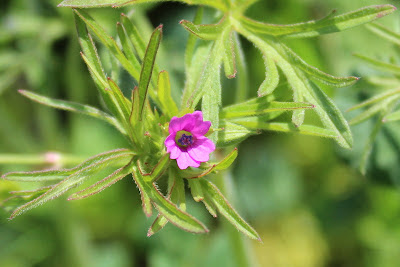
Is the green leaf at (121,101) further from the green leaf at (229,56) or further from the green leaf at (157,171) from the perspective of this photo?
the green leaf at (229,56)

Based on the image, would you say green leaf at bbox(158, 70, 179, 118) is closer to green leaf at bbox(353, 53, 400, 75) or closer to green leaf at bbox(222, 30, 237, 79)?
green leaf at bbox(222, 30, 237, 79)

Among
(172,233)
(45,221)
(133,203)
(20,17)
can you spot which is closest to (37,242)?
(45,221)

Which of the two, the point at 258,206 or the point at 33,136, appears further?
the point at 33,136

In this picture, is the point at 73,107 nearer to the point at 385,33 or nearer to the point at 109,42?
the point at 109,42

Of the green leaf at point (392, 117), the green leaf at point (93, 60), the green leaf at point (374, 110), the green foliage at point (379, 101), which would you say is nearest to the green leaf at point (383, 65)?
the green foliage at point (379, 101)

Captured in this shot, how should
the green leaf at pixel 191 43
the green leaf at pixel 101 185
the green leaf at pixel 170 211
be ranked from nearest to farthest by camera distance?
the green leaf at pixel 170 211 → the green leaf at pixel 101 185 → the green leaf at pixel 191 43

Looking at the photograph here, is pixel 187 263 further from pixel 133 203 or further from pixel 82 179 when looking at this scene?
pixel 82 179
